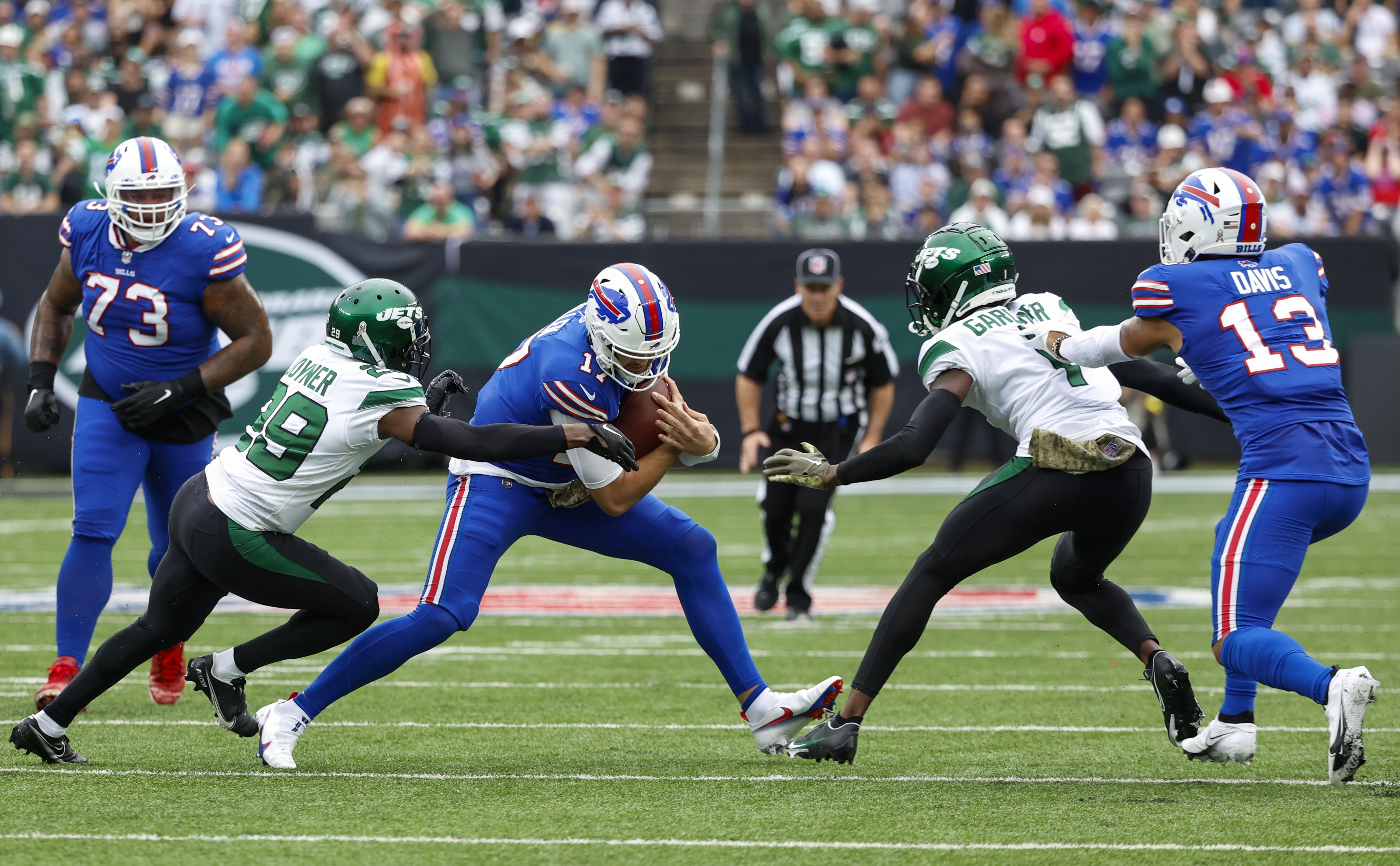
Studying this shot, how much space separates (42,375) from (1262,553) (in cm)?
436

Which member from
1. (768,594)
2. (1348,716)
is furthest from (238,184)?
(1348,716)

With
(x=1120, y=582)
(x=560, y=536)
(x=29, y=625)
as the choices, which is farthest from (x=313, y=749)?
(x=1120, y=582)

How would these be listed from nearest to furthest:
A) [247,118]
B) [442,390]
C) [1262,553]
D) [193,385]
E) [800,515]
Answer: [1262,553], [442,390], [193,385], [800,515], [247,118]

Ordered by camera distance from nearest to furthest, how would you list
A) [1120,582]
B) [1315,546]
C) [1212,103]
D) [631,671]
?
[631,671] < [1120,582] < [1315,546] < [1212,103]

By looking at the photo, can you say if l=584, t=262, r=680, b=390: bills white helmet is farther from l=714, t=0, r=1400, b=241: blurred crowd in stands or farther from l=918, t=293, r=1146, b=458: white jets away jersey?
l=714, t=0, r=1400, b=241: blurred crowd in stands

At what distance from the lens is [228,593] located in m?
5.09

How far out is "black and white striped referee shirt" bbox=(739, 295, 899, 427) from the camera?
8906 millimetres

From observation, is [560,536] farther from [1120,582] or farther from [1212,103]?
[1212,103]

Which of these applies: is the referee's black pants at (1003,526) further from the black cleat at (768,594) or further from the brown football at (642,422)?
the black cleat at (768,594)

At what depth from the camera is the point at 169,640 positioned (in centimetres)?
508

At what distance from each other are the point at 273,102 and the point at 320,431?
46.0 feet

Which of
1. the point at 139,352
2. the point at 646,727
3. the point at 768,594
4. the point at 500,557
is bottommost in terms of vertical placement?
the point at 768,594

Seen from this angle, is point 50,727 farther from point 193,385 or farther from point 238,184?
point 238,184

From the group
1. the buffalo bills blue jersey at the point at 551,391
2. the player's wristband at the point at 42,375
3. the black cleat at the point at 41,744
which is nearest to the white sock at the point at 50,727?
the black cleat at the point at 41,744
